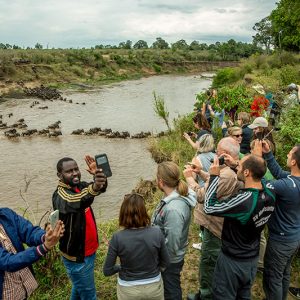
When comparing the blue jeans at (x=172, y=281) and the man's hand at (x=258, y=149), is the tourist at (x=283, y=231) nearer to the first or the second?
the man's hand at (x=258, y=149)

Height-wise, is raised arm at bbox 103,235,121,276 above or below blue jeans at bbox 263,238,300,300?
above

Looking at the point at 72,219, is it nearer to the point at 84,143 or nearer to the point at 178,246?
the point at 178,246

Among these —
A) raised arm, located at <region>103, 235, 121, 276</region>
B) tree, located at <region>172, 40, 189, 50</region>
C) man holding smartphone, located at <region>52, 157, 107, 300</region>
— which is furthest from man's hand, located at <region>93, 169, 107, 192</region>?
tree, located at <region>172, 40, 189, 50</region>

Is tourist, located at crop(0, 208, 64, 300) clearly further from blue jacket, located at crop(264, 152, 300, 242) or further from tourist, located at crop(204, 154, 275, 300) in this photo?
blue jacket, located at crop(264, 152, 300, 242)

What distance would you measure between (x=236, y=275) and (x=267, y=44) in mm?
63427

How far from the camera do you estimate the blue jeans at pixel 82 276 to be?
10.7 feet

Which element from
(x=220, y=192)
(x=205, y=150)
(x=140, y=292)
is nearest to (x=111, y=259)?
(x=140, y=292)

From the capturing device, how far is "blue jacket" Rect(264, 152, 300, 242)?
3170 millimetres

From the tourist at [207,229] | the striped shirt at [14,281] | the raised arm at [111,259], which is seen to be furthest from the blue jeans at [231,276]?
the striped shirt at [14,281]

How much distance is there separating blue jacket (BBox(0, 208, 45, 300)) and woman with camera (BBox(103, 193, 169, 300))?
0.59 m

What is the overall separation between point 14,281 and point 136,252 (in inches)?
37.2

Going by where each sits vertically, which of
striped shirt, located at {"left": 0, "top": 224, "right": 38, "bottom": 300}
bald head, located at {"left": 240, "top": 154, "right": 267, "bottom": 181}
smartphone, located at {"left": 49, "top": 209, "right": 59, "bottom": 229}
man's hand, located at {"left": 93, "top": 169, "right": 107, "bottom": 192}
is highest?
bald head, located at {"left": 240, "top": 154, "right": 267, "bottom": 181}

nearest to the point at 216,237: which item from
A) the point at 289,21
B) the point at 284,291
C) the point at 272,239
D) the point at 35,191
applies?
the point at 272,239

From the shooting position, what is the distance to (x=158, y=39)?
111m
